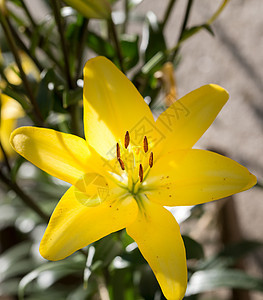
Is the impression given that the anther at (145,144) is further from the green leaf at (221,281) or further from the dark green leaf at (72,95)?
the green leaf at (221,281)

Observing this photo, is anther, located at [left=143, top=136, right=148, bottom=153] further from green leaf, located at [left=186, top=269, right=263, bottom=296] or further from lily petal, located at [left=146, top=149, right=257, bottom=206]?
A: green leaf, located at [left=186, top=269, right=263, bottom=296]

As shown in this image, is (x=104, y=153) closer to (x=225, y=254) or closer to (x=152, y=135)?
(x=152, y=135)

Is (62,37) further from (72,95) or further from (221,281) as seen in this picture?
(221,281)

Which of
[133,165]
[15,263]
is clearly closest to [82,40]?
[133,165]

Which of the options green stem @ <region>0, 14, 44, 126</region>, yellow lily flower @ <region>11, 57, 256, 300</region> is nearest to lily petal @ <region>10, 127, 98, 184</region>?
yellow lily flower @ <region>11, 57, 256, 300</region>

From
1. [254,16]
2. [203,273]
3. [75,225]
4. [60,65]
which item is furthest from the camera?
[254,16]

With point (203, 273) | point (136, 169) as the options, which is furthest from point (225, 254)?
point (136, 169)
